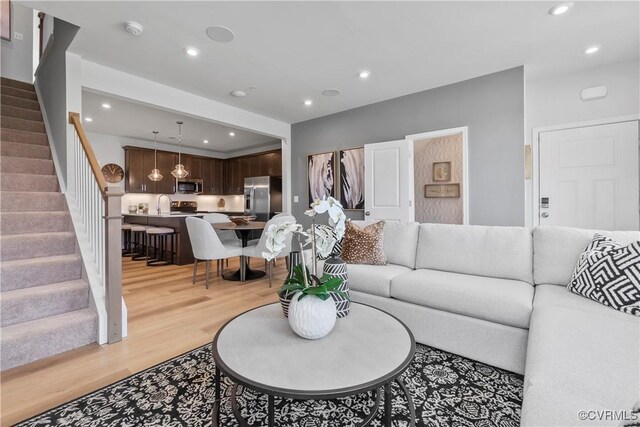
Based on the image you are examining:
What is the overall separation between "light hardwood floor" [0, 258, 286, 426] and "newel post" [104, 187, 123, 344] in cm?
15

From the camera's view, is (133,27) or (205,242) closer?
(133,27)

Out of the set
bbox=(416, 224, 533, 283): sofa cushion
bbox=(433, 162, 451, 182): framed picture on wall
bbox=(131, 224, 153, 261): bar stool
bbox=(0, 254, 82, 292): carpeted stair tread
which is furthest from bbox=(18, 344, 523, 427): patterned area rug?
bbox=(131, 224, 153, 261): bar stool

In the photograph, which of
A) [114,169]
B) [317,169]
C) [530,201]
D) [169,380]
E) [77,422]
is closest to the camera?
[77,422]

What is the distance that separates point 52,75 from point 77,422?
3785 millimetres

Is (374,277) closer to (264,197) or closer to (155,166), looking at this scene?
(264,197)

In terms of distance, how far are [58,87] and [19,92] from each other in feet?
4.73

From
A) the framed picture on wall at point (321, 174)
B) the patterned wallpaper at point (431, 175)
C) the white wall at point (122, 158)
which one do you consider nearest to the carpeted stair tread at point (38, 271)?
the framed picture on wall at point (321, 174)

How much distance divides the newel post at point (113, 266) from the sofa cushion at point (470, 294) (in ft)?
7.01

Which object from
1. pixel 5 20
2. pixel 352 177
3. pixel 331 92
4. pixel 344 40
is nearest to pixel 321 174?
pixel 352 177

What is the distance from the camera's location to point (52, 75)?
10.9 feet

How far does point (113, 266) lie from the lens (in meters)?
2.18

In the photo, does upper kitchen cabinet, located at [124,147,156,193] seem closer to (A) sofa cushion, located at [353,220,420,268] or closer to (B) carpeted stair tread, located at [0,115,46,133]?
(B) carpeted stair tread, located at [0,115,46,133]

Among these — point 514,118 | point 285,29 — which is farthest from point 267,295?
point 514,118

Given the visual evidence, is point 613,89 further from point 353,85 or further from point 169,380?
point 169,380
